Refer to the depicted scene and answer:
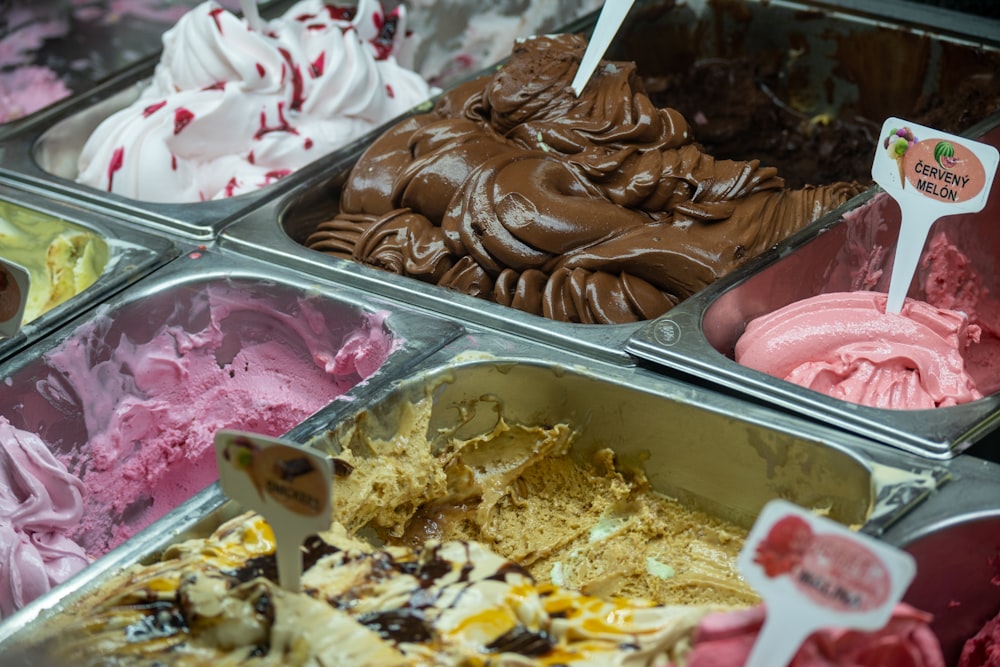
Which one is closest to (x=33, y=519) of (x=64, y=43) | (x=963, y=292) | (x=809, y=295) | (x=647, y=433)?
(x=647, y=433)

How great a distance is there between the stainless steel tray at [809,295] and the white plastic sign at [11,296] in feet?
3.22

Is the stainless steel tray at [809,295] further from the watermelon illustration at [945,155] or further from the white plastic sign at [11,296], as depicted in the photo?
the white plastic sign at [11,296]

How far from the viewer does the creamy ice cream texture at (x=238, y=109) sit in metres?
2.65

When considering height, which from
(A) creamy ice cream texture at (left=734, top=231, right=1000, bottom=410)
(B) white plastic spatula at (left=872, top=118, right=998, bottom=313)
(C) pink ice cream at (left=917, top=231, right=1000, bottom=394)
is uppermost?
(B) white plastic spatula at (left=872, top=118, right=998, bottom=313)

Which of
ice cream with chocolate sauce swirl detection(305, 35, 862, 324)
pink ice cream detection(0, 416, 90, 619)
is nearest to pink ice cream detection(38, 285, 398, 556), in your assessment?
pink ice cream detection(0, 416, 90, 619)

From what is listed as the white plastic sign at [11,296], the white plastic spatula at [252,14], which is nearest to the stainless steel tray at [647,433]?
the white plastic sign at [11,296]

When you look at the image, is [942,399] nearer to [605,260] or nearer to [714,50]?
[605,260]

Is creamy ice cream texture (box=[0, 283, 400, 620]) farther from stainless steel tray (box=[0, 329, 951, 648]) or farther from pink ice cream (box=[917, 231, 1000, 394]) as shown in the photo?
pink ice cream (box=[917, 231, 1000, 394])

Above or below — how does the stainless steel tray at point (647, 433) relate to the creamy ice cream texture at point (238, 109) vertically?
below

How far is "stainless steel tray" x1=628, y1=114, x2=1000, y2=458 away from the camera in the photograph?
5.41 feet

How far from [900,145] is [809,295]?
38cm

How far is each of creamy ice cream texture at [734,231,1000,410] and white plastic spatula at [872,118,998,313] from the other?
0.06 meters

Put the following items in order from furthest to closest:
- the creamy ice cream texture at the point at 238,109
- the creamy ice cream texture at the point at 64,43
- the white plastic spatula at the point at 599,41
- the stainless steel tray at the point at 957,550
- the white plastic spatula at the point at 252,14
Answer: the creamy ice cream texture at the point at 64,43
the white plastic spatula at the point at 252,14
the creamy ice cream texture at the point at 238,109
the white plastic spatula at the point at 599,41
the stainless steel tray at the point at 957,550

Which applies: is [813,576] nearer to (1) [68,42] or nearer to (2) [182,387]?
(2) [182,387]
